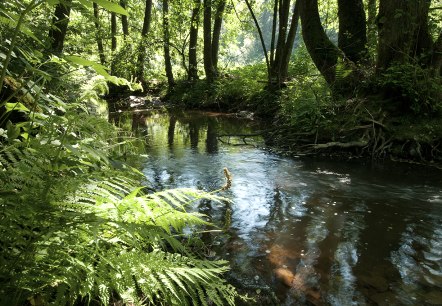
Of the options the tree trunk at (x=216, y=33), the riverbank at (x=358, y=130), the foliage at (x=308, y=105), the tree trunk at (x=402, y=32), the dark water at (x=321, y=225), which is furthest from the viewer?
the tree trunk at (x=216, y=33)

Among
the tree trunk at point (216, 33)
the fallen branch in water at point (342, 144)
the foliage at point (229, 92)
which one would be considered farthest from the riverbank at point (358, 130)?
the tree trunk at point (216, 33)

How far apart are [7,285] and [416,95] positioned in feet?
27.0

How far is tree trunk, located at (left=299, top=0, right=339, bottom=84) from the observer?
1002 cm

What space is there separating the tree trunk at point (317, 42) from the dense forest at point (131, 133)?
31 millimetres

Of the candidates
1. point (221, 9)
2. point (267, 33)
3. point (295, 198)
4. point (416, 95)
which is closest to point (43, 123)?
point (295, 198)

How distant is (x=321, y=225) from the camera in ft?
14.6

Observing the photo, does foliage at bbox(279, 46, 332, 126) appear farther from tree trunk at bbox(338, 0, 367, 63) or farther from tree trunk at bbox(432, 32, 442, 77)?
tree trunk at bbox(432, 32, 442, 77)

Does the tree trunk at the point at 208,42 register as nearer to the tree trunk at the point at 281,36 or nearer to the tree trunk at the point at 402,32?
the tree trunk at the point at 281,36

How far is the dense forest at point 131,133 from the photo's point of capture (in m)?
1.75

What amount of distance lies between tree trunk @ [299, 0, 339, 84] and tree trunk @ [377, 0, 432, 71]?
168cm

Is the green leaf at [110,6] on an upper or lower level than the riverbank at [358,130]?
upper

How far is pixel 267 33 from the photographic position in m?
77.2

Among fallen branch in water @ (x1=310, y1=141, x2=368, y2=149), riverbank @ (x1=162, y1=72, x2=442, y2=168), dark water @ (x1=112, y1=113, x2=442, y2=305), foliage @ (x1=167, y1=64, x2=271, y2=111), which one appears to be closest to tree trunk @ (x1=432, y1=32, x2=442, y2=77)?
riverbank @ (x1=162, y1=72, x2=442, y2=168)

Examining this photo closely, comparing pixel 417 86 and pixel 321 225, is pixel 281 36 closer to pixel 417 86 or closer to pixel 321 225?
pixel 417 86
